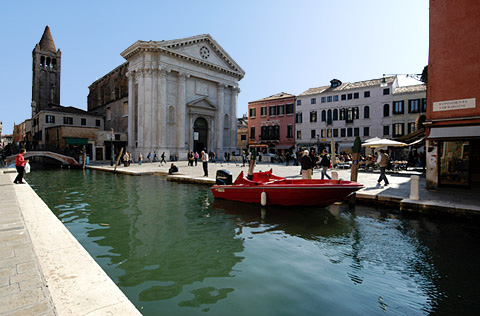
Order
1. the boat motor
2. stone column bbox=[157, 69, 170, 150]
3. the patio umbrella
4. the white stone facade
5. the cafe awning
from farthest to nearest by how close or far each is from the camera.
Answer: stone column bbox=[157, 69, 170, 150] → the white stone facade → the patio umbrella → the boat motor → the cafe awning

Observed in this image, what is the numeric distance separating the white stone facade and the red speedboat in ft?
77.6

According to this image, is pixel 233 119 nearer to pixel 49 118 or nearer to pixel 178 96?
pixel 178 96

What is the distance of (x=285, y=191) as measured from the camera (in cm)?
845

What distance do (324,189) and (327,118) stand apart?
3378cm

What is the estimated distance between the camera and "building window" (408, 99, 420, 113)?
106 ft

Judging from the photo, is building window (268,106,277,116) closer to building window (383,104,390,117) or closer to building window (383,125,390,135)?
building window (383,104,390,117)

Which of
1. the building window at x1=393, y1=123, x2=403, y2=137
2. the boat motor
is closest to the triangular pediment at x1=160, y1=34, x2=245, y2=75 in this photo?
the building window at x1=393, y1=123, x2=403, y2=137

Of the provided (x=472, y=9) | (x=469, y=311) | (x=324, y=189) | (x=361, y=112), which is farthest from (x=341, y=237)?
(x=361, y=112)

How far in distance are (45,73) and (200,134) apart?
3670cm

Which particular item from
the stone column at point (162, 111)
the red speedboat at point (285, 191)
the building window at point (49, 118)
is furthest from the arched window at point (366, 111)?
the building window at point (49, 118)

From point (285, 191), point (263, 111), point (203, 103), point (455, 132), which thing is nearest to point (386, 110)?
point (263, 111)

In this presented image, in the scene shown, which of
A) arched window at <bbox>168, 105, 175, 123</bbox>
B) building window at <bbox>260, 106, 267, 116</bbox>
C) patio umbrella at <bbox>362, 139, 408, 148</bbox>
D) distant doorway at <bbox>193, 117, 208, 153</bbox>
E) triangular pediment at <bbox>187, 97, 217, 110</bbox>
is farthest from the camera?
building window at <bbox>260, 106, 267, 116</bbox>

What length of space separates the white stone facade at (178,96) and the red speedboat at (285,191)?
23.7 m

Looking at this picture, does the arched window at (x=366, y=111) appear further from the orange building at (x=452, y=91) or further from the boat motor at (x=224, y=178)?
the boat motor at (x=224, y=178)
